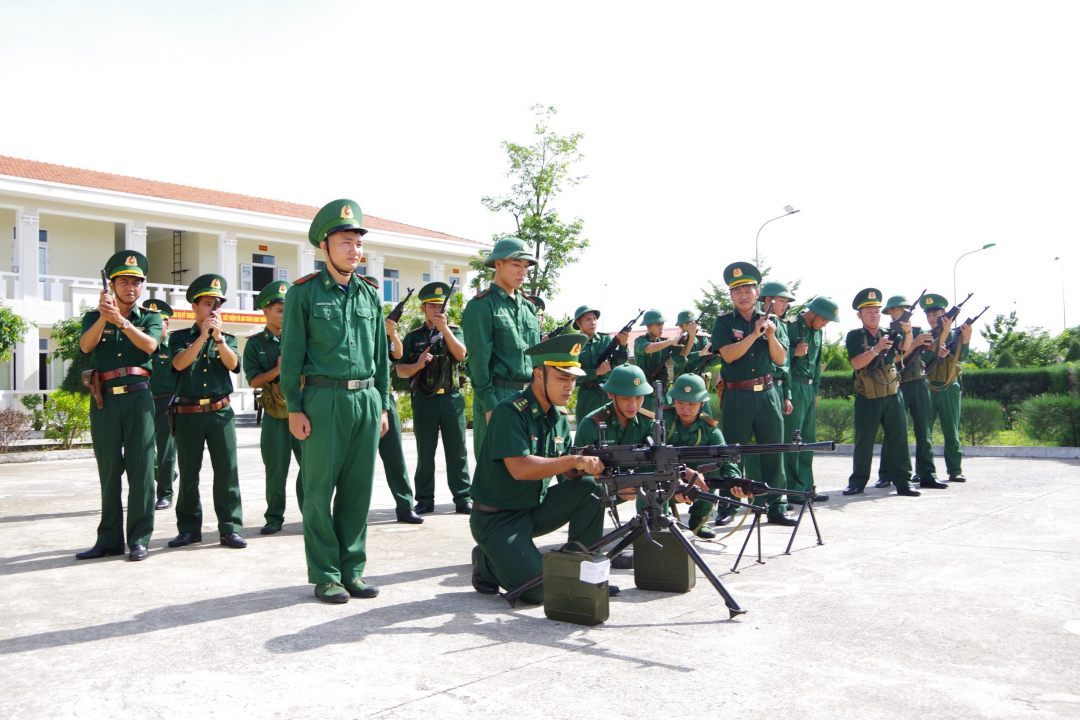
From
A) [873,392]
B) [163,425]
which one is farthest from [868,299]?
[163,425]

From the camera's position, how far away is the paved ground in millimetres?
3154

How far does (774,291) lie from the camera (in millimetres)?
8094

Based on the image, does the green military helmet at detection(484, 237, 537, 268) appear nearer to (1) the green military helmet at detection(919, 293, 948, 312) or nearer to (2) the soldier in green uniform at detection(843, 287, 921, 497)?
(2) the soldier in green uniform at detection(843, 287, 921, 497)

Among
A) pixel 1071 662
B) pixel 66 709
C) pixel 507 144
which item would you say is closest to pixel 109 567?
pixel 66 709

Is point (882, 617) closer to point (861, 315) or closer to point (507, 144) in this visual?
point (861, 315)

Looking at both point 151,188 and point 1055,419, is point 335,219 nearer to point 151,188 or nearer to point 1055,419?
point 1055,419

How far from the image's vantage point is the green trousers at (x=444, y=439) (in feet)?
27.1

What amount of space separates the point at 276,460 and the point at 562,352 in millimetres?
3727

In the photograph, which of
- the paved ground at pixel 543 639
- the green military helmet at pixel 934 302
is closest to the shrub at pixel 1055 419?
the green military helmet at pixel 934 302

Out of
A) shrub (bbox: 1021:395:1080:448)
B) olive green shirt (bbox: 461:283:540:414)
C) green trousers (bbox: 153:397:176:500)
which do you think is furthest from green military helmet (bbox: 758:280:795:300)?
shrub (bbox: 1021:395:1080:448)

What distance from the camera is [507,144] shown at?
26.6 metres

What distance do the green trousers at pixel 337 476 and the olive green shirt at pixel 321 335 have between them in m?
0.12

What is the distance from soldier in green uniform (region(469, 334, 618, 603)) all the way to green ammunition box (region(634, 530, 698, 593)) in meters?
0.25

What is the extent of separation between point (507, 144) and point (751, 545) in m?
22.0
